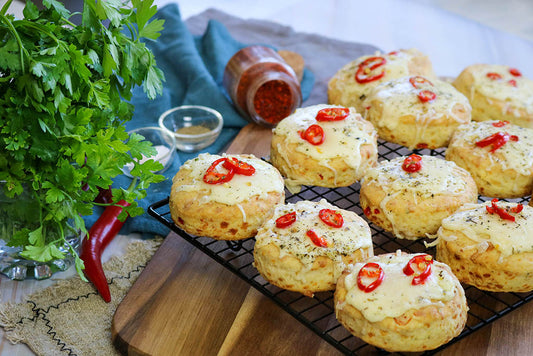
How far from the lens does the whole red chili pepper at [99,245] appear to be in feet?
14.6

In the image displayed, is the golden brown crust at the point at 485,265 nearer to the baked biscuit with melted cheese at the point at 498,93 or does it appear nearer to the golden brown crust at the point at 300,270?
the golden brown crust at the point at 300,270

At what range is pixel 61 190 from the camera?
387 cm

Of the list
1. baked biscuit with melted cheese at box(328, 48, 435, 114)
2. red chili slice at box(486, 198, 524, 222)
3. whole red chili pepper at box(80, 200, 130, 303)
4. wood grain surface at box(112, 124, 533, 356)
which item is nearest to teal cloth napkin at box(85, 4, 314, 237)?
whole red chili pepper at box(80, 200, 130, 303)

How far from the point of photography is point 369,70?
602cm

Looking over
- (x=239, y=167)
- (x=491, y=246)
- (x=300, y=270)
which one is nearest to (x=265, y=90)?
(x=239, y=167)

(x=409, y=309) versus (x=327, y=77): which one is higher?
(x=409, y=309)

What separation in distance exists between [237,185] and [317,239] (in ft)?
2.58

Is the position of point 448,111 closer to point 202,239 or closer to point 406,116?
point 406,116

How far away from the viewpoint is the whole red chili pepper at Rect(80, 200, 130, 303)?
4438 millimetres

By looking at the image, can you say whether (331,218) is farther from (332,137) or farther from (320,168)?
(332,137)

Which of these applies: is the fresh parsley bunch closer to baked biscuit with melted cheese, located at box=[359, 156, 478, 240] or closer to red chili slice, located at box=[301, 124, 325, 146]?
red chili slice, located at box=[301, 124, 325, 146]

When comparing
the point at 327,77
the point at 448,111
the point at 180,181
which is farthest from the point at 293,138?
the point at 327,77

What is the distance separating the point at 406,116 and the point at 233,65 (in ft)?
6.27

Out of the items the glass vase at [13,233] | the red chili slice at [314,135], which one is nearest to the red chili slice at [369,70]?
the red chili slice at [314,135]
